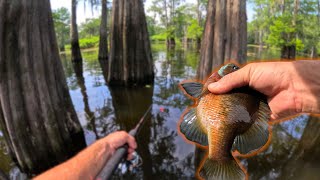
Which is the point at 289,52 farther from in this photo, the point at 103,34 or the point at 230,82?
the point at 230,82

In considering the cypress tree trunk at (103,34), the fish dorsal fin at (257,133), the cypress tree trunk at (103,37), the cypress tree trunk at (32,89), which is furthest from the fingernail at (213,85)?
the cypress tree trunk at (103,34)

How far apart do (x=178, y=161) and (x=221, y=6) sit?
301 centimetres

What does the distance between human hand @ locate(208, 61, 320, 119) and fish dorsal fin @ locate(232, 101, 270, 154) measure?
0.20 metres

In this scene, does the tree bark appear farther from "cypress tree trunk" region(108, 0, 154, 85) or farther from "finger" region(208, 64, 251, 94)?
"finger" region(208, 64, 251, 94)

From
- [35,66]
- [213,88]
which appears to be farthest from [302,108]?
[35,66]

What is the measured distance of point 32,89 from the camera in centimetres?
375

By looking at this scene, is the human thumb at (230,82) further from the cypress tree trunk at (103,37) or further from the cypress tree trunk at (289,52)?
the cypress tree trunk at (289,52)

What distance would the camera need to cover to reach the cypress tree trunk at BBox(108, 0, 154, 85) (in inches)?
396

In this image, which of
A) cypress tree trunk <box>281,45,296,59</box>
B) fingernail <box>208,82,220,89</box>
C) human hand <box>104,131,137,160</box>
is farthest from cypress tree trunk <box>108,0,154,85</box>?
cypress tree trunk <box>281,45,296,59</box>

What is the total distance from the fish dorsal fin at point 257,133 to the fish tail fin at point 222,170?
0.15m

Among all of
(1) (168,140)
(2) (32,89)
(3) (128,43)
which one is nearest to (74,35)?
(3) (128,43)

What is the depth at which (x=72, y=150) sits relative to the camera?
15.0 ft

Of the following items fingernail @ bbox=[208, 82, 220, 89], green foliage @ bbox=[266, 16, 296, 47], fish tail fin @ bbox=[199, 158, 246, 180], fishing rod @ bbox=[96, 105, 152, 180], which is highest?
green foliage @ bbox=[266, 16, 296, 47]

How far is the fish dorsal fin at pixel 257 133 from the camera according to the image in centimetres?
134
